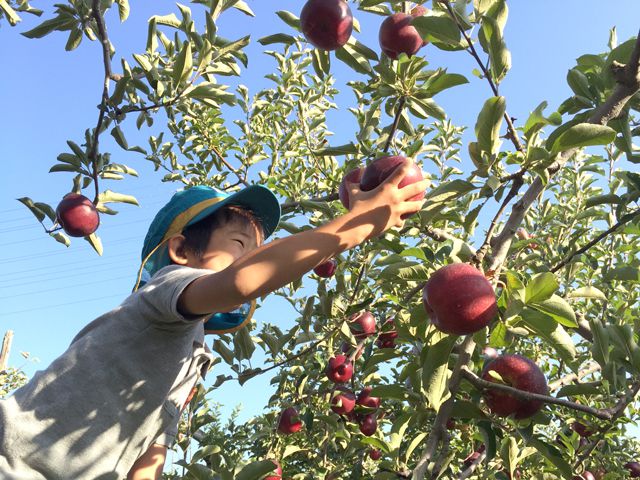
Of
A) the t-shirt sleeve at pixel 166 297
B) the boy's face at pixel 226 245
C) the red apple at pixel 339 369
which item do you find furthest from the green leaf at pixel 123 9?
the red apple at pixel 339 369

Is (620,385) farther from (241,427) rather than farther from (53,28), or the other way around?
(241,427)

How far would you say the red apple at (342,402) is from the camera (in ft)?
11.7

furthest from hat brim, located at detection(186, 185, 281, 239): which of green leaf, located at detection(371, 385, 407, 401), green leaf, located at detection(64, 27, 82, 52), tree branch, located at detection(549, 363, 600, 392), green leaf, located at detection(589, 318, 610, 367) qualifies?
green leaf, located at detection(64, 27, 82, 52)

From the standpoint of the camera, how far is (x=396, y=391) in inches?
84.7

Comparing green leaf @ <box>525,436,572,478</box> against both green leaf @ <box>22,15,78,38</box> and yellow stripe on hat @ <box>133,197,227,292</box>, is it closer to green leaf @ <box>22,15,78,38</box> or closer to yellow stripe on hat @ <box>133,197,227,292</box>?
yellow stripe on hat @ <box>133,197,227,292</box>

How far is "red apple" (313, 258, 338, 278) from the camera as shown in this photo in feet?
11.9

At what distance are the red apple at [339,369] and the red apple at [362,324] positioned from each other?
0.56ft

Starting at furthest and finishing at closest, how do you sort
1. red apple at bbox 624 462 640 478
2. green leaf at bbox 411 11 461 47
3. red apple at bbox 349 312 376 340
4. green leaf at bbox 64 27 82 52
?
1. red apple at bbox 624 462 640 478
2. red apple at bbox 349 312 376 340
3. green leaf at bbox 64 27 82 52
4. green leaf at bbox 411 11 461 47

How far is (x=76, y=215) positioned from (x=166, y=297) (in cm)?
222

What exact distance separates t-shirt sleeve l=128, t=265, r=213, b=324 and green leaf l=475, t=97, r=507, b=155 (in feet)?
2.92

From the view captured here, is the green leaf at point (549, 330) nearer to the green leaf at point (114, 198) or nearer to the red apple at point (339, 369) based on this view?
the red apple at point (339, 369)

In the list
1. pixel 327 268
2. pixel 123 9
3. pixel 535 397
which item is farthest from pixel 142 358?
pixel 123 9

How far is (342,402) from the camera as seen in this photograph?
358 cm

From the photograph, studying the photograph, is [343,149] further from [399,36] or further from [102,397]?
[102,397]
